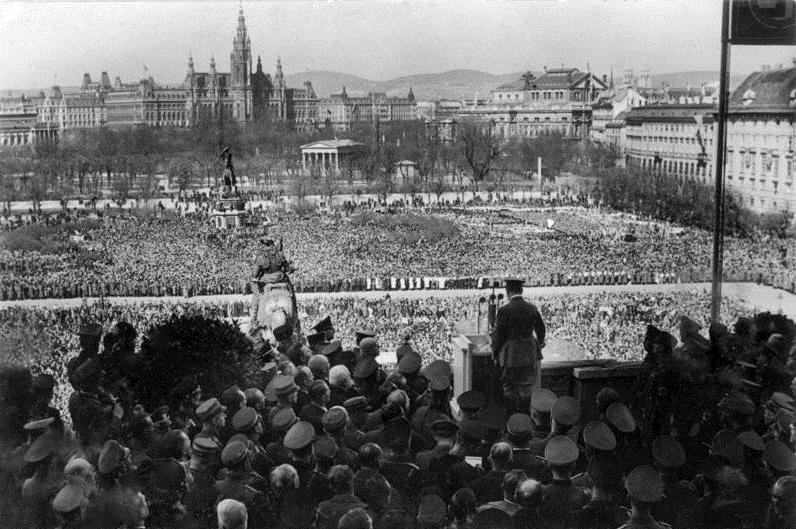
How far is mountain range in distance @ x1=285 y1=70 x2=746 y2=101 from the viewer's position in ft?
35.7

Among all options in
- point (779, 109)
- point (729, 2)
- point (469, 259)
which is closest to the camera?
point (729, 2)

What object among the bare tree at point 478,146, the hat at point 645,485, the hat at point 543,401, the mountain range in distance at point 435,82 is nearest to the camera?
the hat at point 645,485

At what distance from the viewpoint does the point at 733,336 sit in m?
6.39

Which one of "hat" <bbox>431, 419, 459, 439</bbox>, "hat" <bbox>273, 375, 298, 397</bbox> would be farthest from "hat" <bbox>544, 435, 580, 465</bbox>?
"hat" <bbox>273, 375, 298, 397</bbox>

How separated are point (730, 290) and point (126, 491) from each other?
11.2m

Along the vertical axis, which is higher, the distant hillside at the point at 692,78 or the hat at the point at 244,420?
the distant hillside at the point at 692,78

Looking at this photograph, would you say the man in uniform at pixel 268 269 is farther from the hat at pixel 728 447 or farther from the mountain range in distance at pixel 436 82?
the hat at pixel 728 447

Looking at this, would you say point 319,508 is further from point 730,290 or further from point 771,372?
point 730,290

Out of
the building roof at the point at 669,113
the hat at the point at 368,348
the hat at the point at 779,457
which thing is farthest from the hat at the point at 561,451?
the building roof at the point at 669,113

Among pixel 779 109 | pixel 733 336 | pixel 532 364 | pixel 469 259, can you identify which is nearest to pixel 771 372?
pixel 733 336

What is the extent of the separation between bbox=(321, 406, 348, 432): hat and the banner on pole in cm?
629

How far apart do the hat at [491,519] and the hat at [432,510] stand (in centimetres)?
16

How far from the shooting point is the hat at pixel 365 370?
5410mm

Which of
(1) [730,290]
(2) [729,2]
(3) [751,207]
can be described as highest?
(2) [729,2]
